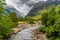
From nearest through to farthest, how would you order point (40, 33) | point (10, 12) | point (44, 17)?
point (40, 33) → point (44, 17) → point (10, 12)

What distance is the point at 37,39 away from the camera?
1121cm

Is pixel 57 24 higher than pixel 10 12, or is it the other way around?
pixel 10 12

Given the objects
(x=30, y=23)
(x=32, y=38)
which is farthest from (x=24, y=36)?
(x=30, y=23)

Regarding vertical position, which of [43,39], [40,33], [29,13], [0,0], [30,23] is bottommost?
[43,39]

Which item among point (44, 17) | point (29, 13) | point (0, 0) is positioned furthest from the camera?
point (29, 13)

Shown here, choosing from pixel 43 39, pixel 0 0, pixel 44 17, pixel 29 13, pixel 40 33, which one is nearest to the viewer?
pixel 0 0

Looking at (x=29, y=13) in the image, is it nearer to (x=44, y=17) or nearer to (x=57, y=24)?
(x=44, y=17)

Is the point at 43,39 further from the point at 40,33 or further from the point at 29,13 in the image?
the point at 29,13

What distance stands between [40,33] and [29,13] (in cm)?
709

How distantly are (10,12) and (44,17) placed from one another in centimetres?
379

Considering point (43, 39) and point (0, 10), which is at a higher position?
point (0, 10)

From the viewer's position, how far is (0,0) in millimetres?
9945

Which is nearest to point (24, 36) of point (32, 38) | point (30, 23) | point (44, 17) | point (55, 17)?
point (32, 38)

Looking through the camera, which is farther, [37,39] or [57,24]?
[37,39]
